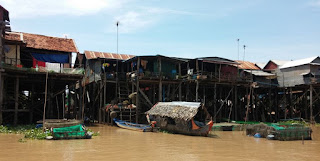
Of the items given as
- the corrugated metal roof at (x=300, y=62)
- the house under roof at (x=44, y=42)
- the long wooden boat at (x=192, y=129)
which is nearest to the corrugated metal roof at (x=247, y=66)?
the corrugated metal roof at (x=300, y=62)

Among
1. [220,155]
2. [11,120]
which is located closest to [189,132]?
[220,155]

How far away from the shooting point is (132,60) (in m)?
23.8

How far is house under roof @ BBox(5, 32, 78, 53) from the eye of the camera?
20700mm

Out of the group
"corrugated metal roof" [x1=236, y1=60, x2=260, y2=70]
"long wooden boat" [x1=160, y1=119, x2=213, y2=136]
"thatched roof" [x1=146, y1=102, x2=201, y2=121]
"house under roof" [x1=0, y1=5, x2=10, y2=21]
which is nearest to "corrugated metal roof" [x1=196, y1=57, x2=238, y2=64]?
"corrugated metal roof" [x1=236, y1=60, x2=260, y2=70]

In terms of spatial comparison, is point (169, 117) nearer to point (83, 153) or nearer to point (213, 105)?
point (83, 153)

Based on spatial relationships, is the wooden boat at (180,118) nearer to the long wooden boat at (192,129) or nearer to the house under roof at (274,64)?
the long wooden boat at (192,129)

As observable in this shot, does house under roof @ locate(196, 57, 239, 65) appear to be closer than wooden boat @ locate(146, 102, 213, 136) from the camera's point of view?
No

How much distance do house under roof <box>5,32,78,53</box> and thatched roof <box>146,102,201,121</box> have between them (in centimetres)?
837

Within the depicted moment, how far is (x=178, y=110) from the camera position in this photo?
17.4 meters

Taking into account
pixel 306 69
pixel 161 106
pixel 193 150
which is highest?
pixel 306 69

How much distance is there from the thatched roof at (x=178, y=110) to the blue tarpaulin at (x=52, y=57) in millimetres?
7862

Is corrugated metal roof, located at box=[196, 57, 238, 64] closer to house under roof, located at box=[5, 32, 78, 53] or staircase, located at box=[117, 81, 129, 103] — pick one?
staircase, located at box=[117, 81, 129, 103]

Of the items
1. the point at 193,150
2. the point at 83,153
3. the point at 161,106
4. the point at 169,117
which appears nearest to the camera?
the point at 83,153

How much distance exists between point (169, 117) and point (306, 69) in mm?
16195
